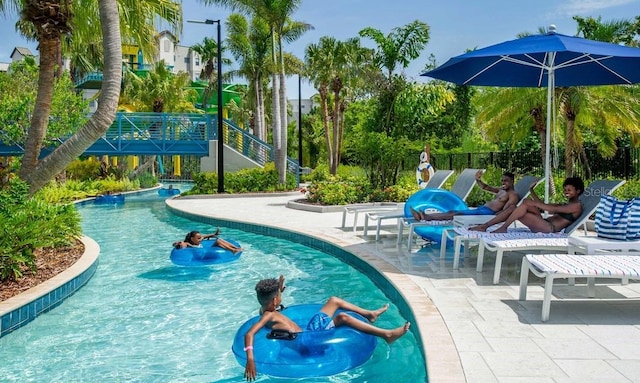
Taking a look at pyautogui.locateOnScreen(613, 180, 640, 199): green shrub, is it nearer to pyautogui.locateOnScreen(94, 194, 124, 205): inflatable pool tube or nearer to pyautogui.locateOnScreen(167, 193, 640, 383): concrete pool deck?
pyautogui.locateOnScreen(167, 193, 640, 383): concrete pool deck

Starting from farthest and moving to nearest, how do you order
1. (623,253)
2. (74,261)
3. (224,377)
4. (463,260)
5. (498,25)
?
(498,25) < (74,261) < (463,260) < (623,253) < (224,377)

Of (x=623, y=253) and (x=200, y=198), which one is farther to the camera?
(x=200, y=198)

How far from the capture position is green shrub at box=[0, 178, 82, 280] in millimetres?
6691

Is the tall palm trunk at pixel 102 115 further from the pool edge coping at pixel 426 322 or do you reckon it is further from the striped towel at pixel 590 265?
the striped towel at pixel 590 265

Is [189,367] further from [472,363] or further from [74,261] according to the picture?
[74,261]

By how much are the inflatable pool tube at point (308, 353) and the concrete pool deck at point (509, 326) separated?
60 cm

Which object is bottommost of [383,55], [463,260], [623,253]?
[463,260]

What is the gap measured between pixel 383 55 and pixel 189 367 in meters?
22.4

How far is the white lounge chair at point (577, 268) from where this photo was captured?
4.70 meters

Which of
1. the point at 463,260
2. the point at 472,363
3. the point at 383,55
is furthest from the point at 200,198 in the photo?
the point at 472,363

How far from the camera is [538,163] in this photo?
2317 centimetres

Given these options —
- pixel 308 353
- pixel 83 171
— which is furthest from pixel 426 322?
pixel 83 171

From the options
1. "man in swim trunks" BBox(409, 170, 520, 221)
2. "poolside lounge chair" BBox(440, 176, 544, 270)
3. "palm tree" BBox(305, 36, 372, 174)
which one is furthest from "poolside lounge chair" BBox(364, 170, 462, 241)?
"palm tree" BBox(305, 36, 372, 174)

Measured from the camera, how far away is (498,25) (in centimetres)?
2275
